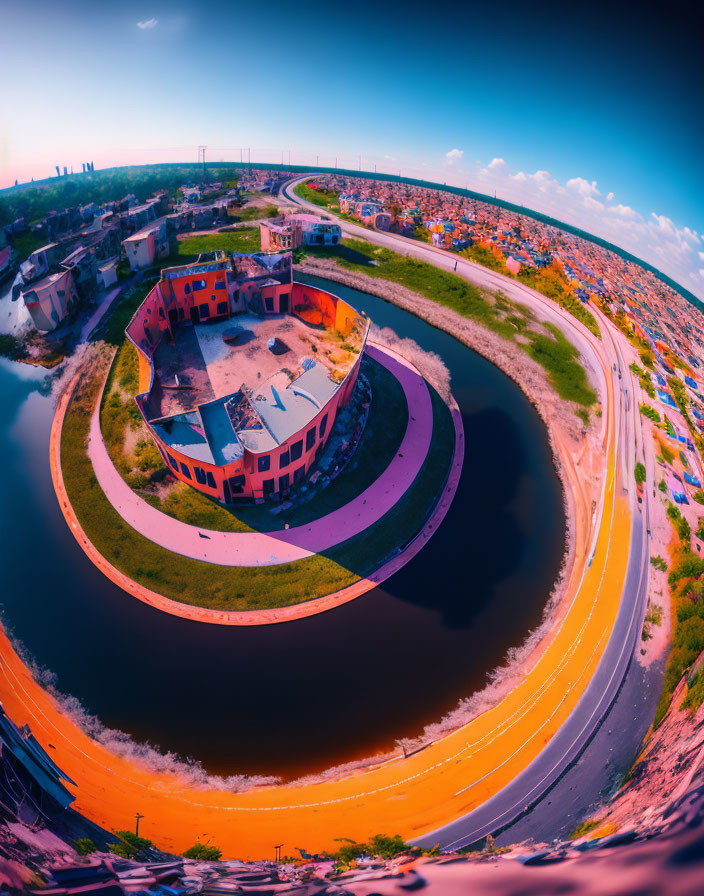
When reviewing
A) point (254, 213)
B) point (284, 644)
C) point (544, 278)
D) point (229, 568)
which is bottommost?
point (284, 644)

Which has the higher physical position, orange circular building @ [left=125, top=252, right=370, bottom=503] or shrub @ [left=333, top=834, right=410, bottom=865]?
orange circular building @ [left=125, top=252, right=370, bottom=503]

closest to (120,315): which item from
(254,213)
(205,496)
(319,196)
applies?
(205,496)

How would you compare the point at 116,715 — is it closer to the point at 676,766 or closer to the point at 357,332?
the point at 676,766

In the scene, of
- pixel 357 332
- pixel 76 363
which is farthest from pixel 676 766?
pixel 76 363

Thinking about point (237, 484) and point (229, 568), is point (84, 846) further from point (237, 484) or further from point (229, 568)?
point (237, 484)

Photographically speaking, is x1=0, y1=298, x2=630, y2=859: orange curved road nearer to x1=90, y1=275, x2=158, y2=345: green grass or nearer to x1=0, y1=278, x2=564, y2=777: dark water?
x1=0, y1=278, x2=564, y2=777: dark water

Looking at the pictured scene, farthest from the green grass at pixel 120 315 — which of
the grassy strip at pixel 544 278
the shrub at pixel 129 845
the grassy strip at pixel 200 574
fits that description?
the grassy strip at pixel 544 278

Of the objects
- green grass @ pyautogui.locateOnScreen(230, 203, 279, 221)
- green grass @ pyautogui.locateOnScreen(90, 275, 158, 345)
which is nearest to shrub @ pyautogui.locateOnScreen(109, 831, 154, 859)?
green grass @ pyautogui.locateOnScreen(90, 275, 158, 345)
